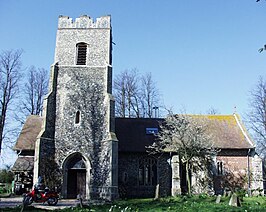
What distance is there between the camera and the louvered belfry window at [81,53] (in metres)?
26.5

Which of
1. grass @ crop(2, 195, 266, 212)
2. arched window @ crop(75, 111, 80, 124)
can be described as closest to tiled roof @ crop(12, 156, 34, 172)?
arched window @ crop(75, 111, 80, 124)

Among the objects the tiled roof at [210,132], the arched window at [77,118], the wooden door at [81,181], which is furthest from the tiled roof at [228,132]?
the arched window at [77,118]

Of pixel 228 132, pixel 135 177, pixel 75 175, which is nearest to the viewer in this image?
pixel 75 175

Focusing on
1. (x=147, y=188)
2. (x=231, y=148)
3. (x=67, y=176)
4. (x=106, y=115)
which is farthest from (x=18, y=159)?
(x=231, y=148)

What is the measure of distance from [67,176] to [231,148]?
14.3 metres

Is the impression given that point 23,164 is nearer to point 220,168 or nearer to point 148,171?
point 148,171

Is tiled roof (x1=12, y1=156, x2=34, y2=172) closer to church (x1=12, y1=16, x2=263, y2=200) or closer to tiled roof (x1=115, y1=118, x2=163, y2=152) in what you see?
church (x1=12, y1=16, x2=263, y2=200)

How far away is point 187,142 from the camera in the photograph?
25297mm

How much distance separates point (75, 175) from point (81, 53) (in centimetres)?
1017

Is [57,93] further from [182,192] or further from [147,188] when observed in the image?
[182,192]

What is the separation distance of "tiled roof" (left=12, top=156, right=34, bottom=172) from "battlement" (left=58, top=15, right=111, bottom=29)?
38.3 ft

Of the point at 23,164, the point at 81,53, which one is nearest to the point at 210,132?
the point at 81,53

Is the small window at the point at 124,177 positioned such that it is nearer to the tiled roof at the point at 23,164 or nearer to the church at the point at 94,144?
the church at the point at 94,144

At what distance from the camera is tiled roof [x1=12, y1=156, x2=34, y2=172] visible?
25.5m
